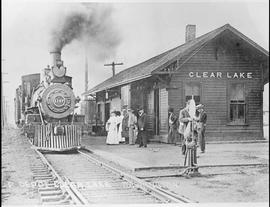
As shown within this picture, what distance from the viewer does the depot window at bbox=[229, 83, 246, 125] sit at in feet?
42.2

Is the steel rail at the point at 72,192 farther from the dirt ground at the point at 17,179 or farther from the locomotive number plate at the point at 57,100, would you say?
the locomotive number plate at the point at 57,100

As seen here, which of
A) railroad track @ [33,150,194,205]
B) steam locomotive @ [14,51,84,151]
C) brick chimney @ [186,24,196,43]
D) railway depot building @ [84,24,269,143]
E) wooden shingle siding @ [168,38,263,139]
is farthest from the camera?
brick chimney @ [186,24,196,43]

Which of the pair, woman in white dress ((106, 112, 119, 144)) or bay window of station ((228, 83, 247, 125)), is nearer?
bay window of station ((228, 83, 247, 125))

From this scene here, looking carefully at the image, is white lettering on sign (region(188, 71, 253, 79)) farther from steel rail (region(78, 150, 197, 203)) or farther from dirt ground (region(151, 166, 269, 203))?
steel rail (region(78, 150, 197, 203))

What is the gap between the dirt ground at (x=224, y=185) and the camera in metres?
5.93

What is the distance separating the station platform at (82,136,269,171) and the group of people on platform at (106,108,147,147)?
1.43 m

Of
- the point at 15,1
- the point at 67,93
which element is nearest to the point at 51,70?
the point at 67,93

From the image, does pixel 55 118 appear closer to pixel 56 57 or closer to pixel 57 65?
pixel 57 65

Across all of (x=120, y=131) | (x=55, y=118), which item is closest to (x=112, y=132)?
(x=120, y=131)

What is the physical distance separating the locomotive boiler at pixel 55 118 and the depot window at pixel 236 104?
14.8ft

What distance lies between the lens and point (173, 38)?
815 centimetres

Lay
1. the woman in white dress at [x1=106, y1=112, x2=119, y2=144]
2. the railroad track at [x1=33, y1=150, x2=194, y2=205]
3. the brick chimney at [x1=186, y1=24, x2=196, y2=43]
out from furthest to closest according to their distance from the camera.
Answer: the brick chimney at [x1=186, y1=24, x2=196, y2=43] → the woman in white dress at [x1=106, y1=112, x2=119, y2=144] → the railroad track at [x1=33, y1=150, x2=194, y2=205]

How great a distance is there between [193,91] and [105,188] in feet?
22.7

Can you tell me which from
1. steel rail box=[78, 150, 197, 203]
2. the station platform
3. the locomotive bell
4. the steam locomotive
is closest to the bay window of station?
the station platform
